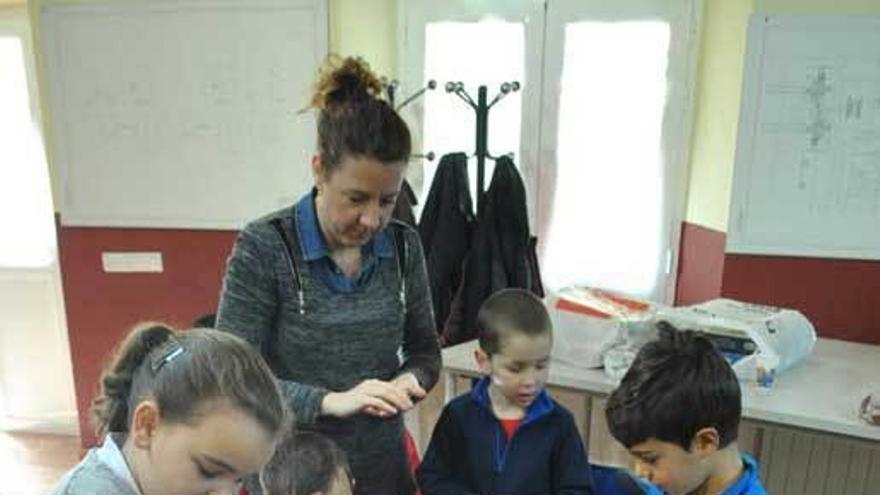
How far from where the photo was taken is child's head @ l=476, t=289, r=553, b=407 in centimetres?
147

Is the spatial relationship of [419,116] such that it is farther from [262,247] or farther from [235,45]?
[262,247]

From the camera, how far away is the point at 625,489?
62.5 inches

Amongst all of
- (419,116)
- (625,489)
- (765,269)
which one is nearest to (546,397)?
(625,489)

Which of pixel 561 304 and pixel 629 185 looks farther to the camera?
pixel 629 185

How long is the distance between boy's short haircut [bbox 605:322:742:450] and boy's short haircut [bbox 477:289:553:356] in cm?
29

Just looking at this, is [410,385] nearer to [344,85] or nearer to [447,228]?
[344,85]

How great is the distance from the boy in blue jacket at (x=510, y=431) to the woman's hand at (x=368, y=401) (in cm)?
37

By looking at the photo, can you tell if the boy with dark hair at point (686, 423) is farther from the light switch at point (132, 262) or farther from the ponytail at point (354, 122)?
the light switch at point (132, 262)

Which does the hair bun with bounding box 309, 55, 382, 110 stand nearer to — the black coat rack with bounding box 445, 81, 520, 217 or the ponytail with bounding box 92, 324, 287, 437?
the ponytail with bounding box 92, 324, 287, 437

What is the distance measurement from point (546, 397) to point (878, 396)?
90 centimetres

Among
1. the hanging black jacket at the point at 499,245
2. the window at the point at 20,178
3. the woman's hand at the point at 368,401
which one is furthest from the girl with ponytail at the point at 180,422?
the window at the point at 20,178

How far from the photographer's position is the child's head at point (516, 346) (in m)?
1.47

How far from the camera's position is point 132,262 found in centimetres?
311

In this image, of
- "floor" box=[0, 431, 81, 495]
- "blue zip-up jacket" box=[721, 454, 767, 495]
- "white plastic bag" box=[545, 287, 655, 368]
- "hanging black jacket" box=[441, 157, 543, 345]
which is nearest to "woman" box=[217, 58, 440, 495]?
"blue zip-up jacket" box=[721, 454, 767, 495]
